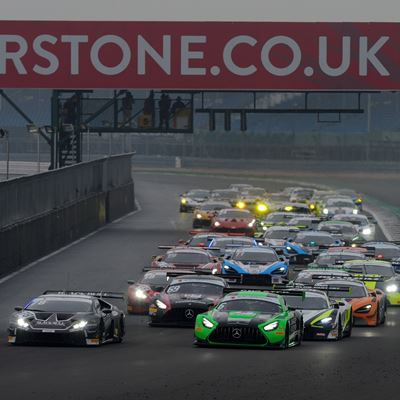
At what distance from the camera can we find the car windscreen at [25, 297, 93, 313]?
28.5 metres

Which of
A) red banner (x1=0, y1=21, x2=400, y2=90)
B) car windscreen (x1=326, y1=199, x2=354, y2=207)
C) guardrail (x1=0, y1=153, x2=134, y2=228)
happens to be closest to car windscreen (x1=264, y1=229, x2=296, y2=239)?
red banner (x1=0, y1=21, x2=400, y2=90)

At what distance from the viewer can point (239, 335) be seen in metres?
28.1

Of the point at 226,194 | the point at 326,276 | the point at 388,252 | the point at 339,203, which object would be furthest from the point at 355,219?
the point at 326,276

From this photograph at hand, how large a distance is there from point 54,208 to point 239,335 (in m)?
32.0

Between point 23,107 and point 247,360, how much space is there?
7914cm

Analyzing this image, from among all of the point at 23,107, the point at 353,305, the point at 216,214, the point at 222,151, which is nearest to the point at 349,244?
the point at 216,214

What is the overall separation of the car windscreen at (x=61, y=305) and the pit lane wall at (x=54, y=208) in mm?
18861

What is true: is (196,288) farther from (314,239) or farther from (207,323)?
(314,239)

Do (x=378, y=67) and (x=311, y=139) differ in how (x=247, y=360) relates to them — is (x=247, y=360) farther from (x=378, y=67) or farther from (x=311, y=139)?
(x=311, y=139)

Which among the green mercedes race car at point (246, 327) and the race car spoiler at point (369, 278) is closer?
the green mercedes race car at point (246, 327)

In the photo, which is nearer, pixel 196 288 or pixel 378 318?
pixel 196 288

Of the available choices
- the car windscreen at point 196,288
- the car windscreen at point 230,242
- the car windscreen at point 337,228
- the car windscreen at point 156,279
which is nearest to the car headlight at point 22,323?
the car windscreen at point 196,288

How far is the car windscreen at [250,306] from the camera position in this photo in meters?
28.7

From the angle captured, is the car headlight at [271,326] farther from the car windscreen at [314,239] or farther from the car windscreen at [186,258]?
the car windscreen at [314,239]
